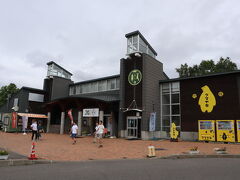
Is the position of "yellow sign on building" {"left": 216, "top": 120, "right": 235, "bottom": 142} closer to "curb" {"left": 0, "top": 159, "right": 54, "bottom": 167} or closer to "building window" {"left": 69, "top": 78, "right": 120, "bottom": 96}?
"building window" {"left": 69, "top": 78, "right": 120, "bottom": 96}

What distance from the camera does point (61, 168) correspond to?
7895 millimetres

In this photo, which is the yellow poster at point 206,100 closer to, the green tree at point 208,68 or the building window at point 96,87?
the building window at point 96,87

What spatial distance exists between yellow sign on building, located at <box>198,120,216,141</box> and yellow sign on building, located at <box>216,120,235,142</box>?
0.48 metres

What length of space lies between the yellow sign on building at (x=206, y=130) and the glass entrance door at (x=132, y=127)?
255 inches

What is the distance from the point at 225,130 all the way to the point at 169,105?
7267mm

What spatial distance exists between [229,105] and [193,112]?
3477mm

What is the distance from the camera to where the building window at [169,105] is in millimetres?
23984

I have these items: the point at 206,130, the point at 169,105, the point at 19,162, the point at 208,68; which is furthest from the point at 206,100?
the point at 208,68

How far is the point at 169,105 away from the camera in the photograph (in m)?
24.9

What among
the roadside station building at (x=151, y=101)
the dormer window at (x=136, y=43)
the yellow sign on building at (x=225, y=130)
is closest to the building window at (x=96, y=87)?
the roadside station building at (x=151, y=101)

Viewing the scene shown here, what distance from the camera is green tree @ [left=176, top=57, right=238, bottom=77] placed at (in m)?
37.0

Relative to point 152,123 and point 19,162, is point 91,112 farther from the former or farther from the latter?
point 19,162

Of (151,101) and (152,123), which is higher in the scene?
(151,101)

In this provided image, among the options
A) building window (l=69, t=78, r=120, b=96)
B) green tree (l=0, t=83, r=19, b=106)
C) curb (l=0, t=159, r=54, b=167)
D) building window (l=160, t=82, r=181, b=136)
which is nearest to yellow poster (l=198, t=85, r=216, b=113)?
building window (l=160, t=82, r=181, b=136)
